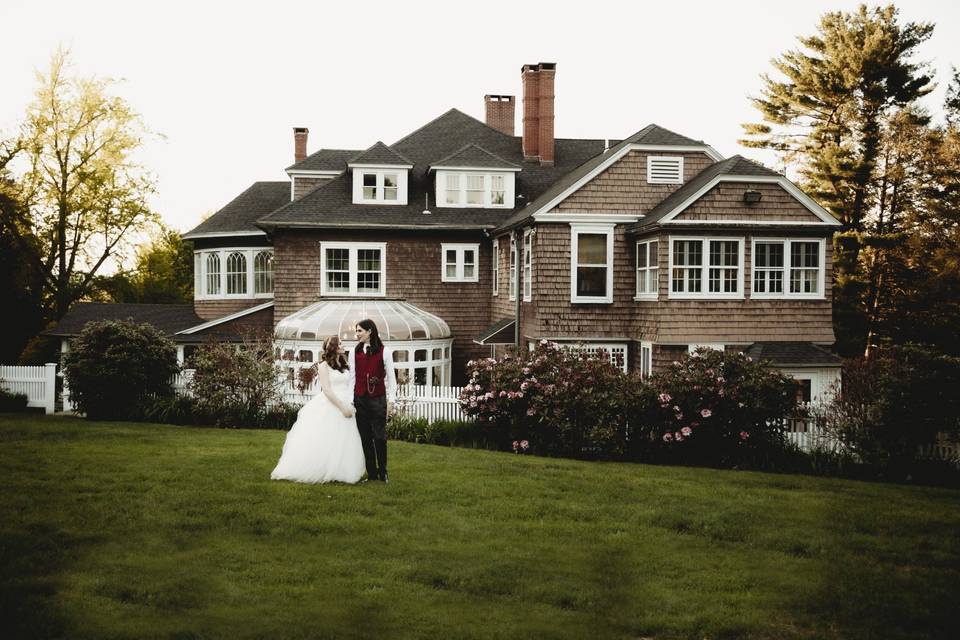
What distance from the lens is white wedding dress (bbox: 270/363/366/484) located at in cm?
1014

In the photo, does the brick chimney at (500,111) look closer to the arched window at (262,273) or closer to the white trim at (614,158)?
the arched window at (262,273)

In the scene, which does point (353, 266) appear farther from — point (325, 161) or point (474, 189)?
point (325, 161)

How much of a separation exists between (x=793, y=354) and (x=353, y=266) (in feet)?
44.1

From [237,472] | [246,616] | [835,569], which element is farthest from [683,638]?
[237,472]

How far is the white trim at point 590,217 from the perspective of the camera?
20719 millimetres

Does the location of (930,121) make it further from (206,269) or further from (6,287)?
(6,287)

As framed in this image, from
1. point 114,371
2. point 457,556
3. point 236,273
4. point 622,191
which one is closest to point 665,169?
point 622,191

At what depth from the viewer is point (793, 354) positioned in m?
19.3

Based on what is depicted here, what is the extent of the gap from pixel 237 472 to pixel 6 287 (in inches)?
757

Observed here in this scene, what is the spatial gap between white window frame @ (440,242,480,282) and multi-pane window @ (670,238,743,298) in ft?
26.0

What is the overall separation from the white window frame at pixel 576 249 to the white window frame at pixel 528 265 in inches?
44.4

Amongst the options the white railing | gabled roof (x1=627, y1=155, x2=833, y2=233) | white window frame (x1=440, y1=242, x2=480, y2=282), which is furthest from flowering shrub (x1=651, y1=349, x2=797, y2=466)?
the white railing

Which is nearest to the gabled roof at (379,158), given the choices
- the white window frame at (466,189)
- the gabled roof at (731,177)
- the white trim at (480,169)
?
the white trim at (480,169)

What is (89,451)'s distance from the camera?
41.7ft
